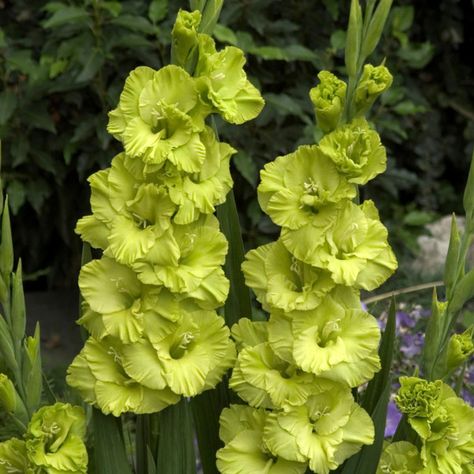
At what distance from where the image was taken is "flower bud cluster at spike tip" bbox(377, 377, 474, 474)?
115 cm

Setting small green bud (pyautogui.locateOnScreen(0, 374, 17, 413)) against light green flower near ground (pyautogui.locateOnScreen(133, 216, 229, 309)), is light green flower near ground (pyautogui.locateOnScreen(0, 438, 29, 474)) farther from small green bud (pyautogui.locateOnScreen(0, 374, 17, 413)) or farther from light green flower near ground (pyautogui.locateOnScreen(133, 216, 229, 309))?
light green flower near ground (pyautogui.locateOnScreen(133, 216, 229, 309))

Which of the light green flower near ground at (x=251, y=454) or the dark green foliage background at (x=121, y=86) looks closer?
the light green flower near ground at (x=251, y=454)

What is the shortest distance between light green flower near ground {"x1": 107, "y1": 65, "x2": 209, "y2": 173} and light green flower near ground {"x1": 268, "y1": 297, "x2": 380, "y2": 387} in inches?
8.1

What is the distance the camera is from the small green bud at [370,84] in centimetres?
109

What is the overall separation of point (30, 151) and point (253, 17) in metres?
0.78

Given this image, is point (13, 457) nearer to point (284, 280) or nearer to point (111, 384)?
point (111, 384)

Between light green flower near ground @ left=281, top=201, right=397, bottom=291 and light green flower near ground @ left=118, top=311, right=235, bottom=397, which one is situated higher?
light green flower near ground @ left=281, top=201, right=397, bottom=291

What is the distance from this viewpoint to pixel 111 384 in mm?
1174

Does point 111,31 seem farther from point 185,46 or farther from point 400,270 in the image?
point 185,46

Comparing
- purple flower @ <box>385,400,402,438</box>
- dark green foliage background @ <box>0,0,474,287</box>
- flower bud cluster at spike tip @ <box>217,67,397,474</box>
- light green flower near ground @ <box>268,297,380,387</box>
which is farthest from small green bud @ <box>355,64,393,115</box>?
dark green foliage background @ <box>0,0,474,287</box>

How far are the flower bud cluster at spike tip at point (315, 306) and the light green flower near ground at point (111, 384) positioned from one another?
92mm

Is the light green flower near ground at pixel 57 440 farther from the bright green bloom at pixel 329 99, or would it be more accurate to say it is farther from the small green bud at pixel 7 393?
the bright green bloom at pixel 329 99

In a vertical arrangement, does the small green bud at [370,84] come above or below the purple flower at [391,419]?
above

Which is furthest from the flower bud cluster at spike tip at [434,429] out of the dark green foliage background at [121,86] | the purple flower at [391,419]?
the dark green foliage background at [121,86]
